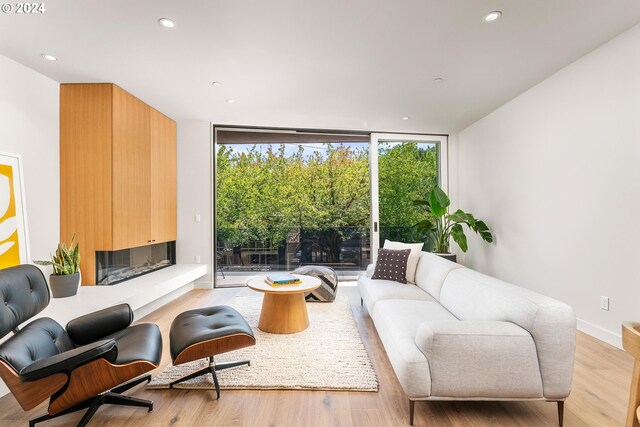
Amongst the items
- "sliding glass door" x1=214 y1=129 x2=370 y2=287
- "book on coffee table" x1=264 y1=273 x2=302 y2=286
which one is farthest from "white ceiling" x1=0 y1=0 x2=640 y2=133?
"book on coffee table" x1=264 y1=273 x2=302 y2=286

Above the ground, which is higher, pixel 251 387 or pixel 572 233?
pixel 572 233

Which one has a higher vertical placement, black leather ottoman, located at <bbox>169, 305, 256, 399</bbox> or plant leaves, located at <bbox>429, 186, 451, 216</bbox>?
plant leaves, located at <bbox>429, 186, 451, 216</bbox>

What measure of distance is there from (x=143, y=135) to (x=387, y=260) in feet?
11.3

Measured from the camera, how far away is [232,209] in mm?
5008

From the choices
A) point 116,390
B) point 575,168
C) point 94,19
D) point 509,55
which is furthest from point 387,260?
point 94,19

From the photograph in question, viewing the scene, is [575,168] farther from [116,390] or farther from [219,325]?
[116,390]

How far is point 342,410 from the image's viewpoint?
185 centimetres

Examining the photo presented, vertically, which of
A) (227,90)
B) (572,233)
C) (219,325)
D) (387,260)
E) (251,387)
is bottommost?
(251,387)

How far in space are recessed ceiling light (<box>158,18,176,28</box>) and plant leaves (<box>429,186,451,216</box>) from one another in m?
3.84

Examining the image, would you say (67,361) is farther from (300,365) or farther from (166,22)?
(166,22)

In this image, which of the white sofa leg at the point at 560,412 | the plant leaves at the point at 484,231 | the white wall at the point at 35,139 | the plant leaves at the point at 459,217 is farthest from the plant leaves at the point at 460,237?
the white wall at the point at 35,139

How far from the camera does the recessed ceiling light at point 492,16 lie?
223cm

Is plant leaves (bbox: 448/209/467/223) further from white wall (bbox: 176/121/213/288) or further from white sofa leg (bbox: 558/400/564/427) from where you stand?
white wall (bbox: 176/121/213/288)

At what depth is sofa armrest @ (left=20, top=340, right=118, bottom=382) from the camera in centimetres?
141
